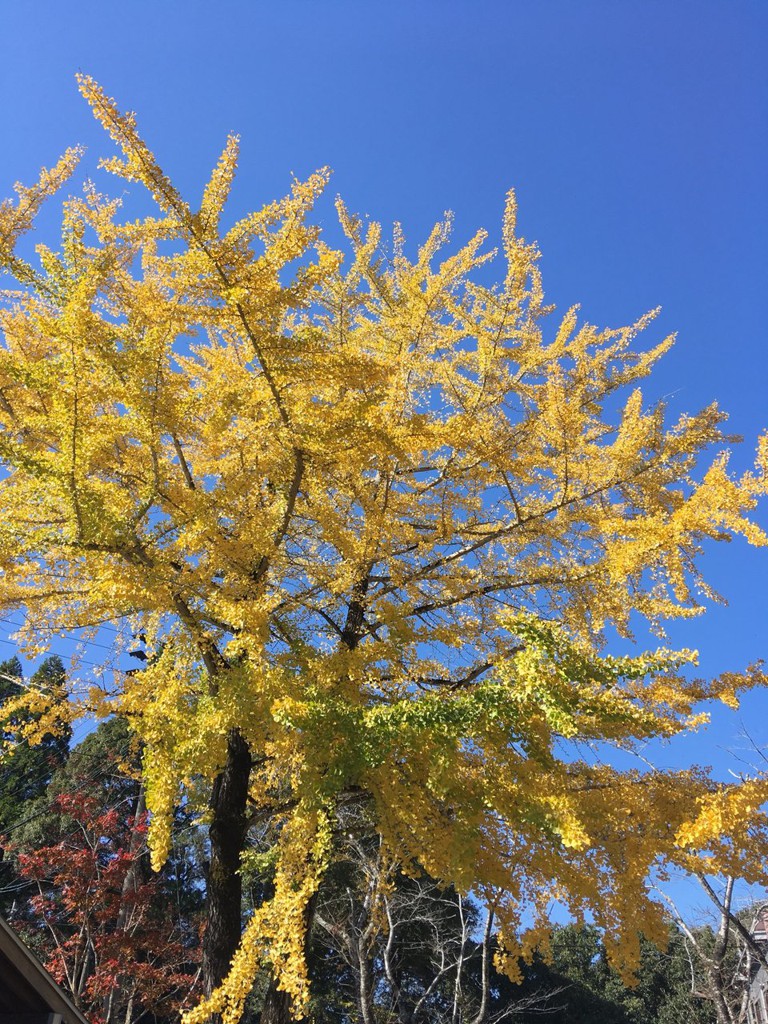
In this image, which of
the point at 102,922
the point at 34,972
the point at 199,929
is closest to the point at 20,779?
the point at 199,929

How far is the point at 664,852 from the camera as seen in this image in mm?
3930

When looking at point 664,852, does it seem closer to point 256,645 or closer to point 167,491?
point 256,645

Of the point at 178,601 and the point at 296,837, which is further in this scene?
the point at 178,601

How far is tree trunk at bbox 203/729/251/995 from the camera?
519 cm

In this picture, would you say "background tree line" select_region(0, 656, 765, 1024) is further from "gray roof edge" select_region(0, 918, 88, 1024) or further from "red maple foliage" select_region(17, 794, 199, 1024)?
"gray roof edge" select_region(0, 918, 88, 1024)

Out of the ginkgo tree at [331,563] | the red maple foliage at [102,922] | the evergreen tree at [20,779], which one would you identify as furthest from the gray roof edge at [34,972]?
the evergreen tree at [20,779]

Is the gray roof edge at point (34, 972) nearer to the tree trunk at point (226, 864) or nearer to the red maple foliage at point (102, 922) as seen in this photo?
the tree trunk at point (226, 864)

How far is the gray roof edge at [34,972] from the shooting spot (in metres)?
4.14

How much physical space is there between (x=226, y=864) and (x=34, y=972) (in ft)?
5.03

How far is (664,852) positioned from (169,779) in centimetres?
322

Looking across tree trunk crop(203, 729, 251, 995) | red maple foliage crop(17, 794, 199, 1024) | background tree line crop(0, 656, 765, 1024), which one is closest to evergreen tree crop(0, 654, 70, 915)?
background tree line crop(0, 656, 765, 1024)

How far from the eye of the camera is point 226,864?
550 centimetres

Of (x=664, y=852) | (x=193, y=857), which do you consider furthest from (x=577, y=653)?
(x=193, y=857)

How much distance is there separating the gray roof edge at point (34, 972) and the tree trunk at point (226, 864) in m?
0.97
